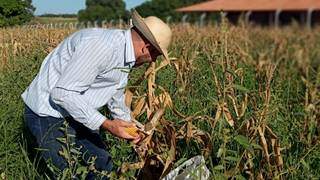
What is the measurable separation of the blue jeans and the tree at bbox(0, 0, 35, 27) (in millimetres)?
10342

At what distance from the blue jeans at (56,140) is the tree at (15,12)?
33.9 ft

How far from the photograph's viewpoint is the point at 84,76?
8.06ft

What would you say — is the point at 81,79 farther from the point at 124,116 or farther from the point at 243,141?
the point at 243,141

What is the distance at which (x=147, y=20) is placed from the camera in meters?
2.58

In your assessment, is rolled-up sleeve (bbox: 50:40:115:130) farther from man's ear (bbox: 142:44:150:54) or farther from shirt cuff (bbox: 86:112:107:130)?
man's ear (bbox: 142:44:150:54)

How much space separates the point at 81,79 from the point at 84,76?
21 mm

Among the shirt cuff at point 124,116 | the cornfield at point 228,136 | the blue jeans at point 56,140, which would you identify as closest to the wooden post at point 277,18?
the cornfield at point 228,136

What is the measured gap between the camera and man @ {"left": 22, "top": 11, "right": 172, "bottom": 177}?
246 cm

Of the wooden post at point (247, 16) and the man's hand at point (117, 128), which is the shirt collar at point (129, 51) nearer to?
the man's hand at point (117, 128)

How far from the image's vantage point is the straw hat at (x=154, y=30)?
2.46 m

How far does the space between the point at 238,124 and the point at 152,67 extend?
2.04 feet

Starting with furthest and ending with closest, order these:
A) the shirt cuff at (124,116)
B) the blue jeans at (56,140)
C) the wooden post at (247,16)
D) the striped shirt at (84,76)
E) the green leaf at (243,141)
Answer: the shirt cuff at (124,116) → the blue jeans at (56,140) → the striped shirt at (84,76) → the green leaf at (243,141) → the wooden post at (247,16)

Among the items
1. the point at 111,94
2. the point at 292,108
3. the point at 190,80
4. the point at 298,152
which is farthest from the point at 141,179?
the point at 190,80

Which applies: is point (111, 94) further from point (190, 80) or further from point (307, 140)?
point (190, 80)
